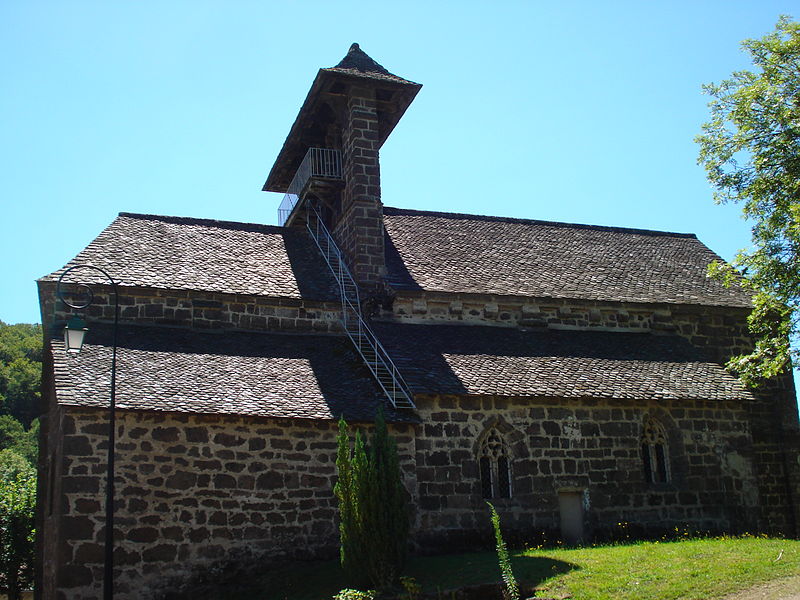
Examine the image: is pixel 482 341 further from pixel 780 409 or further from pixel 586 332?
pixel 780 409

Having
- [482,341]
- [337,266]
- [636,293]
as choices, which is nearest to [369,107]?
[337,266]

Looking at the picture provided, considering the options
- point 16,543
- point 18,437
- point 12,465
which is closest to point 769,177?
point 16,543

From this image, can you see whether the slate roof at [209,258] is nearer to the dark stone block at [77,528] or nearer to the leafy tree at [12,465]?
the dark stone block at [77,528]

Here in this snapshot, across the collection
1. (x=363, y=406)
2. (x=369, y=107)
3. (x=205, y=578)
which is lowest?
(x=205, y=578)

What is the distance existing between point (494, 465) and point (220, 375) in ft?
A: 21.0

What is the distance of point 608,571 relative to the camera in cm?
1305

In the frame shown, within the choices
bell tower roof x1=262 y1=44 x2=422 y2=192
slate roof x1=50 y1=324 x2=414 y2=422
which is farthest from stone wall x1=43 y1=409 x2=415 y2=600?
bell tower roof x1=262 y1=44 x2=422 y2=192

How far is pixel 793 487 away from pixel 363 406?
1268cm

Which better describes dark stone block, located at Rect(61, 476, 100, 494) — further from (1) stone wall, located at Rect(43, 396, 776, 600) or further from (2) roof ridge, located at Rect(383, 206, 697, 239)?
(2) roof ridge, located at Rect(383, 206, 697, 239)

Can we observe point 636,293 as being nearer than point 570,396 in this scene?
No

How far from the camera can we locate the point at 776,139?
19.5m

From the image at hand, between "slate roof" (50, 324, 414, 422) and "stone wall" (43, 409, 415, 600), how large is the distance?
0.36 m

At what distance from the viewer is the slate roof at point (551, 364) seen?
18.0 m

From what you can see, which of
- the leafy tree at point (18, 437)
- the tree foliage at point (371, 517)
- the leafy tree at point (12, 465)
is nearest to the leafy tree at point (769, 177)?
the tree foliage at point (371, 517)
